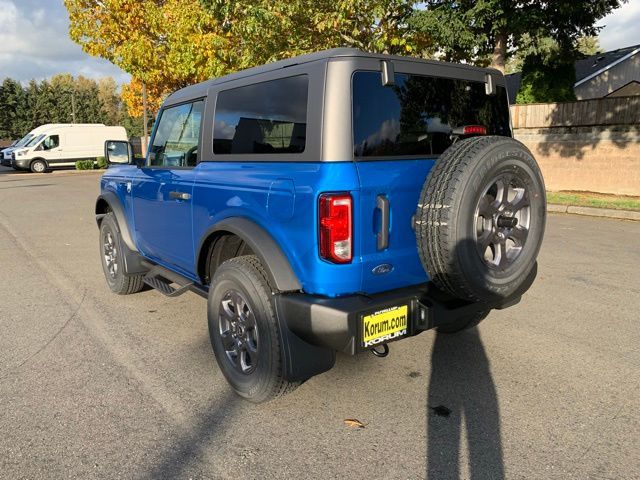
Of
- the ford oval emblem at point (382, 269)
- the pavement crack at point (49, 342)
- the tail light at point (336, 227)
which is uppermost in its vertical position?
the tail light at point (336, 227)

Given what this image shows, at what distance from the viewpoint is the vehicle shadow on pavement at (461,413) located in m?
2.40

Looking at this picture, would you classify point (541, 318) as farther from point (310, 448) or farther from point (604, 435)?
point (310, 448)

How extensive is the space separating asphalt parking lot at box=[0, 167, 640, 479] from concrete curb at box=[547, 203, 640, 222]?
5.98 metres

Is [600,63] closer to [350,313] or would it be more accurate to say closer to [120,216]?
[120,216]

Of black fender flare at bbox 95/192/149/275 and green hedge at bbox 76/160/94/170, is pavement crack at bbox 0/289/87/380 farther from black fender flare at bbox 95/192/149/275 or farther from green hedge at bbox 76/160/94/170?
green hedge at bbox 76/160/94/170

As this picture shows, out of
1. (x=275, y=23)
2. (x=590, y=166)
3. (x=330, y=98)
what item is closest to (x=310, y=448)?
(x=330, y=98)

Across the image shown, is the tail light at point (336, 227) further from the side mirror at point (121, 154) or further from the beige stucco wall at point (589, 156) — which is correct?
the beige stucco wall at point (589, 156)

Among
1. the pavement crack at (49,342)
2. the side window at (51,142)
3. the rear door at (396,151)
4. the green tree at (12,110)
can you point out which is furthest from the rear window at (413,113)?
the green tree at (12,110)

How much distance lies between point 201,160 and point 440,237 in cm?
182

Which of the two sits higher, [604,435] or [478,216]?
[478,216]

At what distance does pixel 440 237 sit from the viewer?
2.57 meters

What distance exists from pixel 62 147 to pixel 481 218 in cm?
2824

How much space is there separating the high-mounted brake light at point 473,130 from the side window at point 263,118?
1054 mm

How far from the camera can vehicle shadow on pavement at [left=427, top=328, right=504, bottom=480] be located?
7.86 ft
